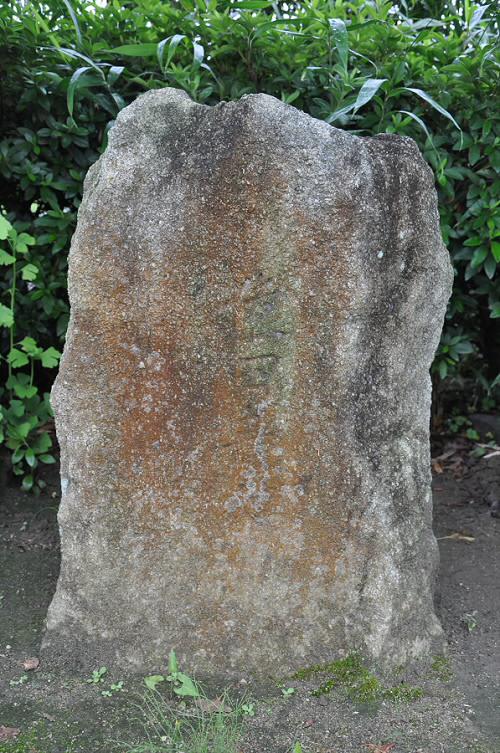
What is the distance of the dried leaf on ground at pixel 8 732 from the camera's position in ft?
6.12

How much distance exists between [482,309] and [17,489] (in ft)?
7.39

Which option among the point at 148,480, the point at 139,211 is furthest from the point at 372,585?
the point at 139,211

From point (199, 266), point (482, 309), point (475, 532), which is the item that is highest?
point (199, 266)

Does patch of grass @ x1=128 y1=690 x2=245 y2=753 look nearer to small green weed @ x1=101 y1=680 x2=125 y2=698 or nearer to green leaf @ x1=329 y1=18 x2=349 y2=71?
small green weed @ x1=101 y1=680 x2=125 y2=698

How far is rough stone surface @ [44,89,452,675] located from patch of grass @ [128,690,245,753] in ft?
0.44

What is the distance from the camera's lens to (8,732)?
6.17 ft

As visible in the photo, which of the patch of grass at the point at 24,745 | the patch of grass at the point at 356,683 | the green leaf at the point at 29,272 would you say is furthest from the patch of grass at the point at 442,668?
the green leaf at the point at 29,272

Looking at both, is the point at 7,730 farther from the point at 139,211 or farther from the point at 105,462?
the point at 139,211

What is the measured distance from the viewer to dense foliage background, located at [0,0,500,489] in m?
2.72

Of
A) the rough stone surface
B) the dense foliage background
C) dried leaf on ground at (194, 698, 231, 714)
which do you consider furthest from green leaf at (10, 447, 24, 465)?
dried leaf on ground at (194, 698, 231, 714)

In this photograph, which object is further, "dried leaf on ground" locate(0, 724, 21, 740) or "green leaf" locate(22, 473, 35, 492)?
"green leaf" locate(22, 473, 35, 492)

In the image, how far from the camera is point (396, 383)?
2045mm

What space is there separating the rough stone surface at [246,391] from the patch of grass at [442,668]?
0.47 feet

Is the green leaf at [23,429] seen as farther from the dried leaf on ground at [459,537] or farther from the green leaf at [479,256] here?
the green leaf at [479,256]
